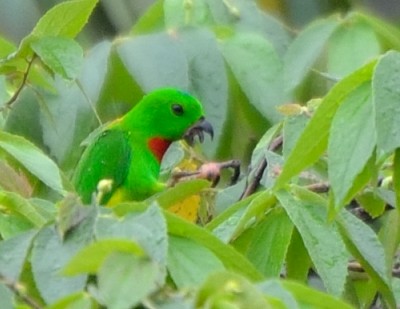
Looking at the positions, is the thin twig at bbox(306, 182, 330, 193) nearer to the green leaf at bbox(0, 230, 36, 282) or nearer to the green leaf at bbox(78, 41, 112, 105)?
the green leaf at bbox(78, 41, 112, 105)

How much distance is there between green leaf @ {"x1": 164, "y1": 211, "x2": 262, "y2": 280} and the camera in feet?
2.95

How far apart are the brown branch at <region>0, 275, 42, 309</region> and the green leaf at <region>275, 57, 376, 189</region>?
0.87 feet

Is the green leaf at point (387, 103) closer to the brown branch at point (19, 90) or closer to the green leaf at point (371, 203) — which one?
the green leaf at point (371, 203)

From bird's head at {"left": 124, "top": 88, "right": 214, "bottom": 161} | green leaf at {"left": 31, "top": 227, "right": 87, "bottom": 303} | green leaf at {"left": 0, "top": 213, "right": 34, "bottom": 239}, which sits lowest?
bird's head at {"left": 124, "top": 88, "right": 214, "bottom": 161}

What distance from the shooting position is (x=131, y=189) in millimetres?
2162

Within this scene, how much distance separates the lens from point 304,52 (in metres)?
1.58

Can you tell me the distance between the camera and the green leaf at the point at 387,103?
35.6 inches

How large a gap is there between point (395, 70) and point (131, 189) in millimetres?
1269

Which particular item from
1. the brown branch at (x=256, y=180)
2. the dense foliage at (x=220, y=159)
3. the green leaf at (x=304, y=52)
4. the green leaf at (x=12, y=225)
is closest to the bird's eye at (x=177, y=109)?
the dense foliage at (x=220, y=159)

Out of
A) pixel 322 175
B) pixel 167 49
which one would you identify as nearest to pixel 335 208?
pixel 322 175

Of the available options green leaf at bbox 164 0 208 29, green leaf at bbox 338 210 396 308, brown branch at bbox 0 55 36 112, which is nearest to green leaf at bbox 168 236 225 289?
green leaf at bbox 338 210 396 308

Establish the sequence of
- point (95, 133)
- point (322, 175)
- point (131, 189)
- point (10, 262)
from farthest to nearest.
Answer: point (131, 189) → point (95, 133) → point (322, 175) → point (10, 262)

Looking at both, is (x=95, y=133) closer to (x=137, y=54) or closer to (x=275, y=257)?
(x=137, y=54)

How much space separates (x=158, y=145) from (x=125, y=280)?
1.71 metres
